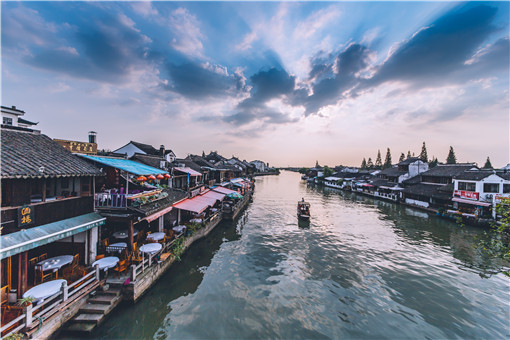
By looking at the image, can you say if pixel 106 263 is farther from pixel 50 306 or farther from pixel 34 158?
pixel 34 158

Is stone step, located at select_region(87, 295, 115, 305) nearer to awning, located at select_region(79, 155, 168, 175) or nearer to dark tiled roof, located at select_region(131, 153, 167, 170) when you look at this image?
awning, located at select_region(79, 155, 168, 175)

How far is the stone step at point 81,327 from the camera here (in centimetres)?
888

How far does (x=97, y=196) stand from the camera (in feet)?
42.3

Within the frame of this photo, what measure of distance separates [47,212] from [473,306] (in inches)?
1011

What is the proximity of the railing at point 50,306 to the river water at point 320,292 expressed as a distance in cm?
213

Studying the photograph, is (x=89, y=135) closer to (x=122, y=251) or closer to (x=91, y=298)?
(x=122, y=251)

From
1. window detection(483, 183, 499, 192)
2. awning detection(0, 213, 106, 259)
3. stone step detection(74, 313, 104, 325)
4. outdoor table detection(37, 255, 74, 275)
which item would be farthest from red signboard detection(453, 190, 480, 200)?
outdoor table detection(37, 255, 74, 275)

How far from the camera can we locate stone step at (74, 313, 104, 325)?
30.3 feet

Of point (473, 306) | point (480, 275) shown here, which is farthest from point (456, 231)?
point (473, 306)

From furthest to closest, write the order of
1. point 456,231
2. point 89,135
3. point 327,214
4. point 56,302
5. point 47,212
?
point 327,214 < point 456,231 < point 89,135 < point 47,212 < point 56,302

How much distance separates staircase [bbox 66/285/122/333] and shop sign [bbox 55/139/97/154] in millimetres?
10482

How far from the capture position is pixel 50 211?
401 inches

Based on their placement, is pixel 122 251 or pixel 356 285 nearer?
pixel 122 251

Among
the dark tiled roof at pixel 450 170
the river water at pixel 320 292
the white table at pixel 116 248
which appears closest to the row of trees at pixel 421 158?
the dark tiled roof at pixel 450 170
